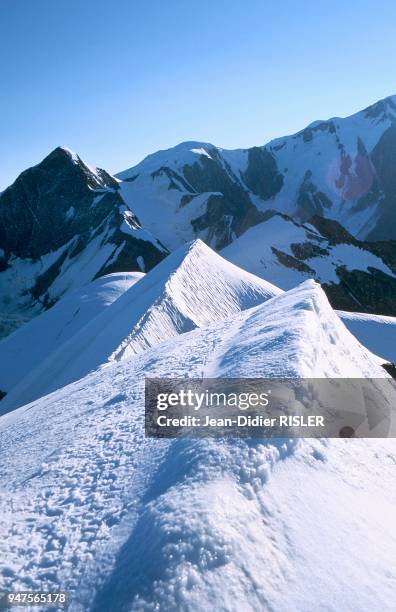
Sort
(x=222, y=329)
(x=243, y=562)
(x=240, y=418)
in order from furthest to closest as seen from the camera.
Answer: (x=222, y=329) < (x=240, y=418) < (x=243, y=562)

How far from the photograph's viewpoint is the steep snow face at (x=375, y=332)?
90.8ft

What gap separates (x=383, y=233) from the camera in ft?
450

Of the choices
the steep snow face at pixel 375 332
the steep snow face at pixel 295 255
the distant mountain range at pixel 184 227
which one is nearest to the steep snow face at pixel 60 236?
the distant mountain range at pixel 184 227

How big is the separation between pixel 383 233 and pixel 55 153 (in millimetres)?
98445

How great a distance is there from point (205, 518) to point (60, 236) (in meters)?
79.3

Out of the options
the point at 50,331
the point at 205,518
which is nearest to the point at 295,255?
the point at 50,331

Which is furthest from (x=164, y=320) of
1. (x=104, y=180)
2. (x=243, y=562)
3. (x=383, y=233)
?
(x=383, y=233)

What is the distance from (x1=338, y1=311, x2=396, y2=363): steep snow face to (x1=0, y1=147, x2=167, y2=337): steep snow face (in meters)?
31.2

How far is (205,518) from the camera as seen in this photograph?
16.4 ft

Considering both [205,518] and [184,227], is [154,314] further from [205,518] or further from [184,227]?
[184,227]

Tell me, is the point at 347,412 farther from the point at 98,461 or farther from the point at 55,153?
the point at 55,153

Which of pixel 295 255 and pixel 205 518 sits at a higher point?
pixel 205 518

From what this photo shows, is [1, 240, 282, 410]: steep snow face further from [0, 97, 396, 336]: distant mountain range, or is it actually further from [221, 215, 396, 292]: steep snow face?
[0, 97, 396, 336]: distant mountain range

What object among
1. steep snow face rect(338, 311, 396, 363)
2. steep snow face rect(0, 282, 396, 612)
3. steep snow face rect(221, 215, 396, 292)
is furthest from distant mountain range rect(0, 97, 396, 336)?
steep snow face rect(0, 282, 396, 612)
